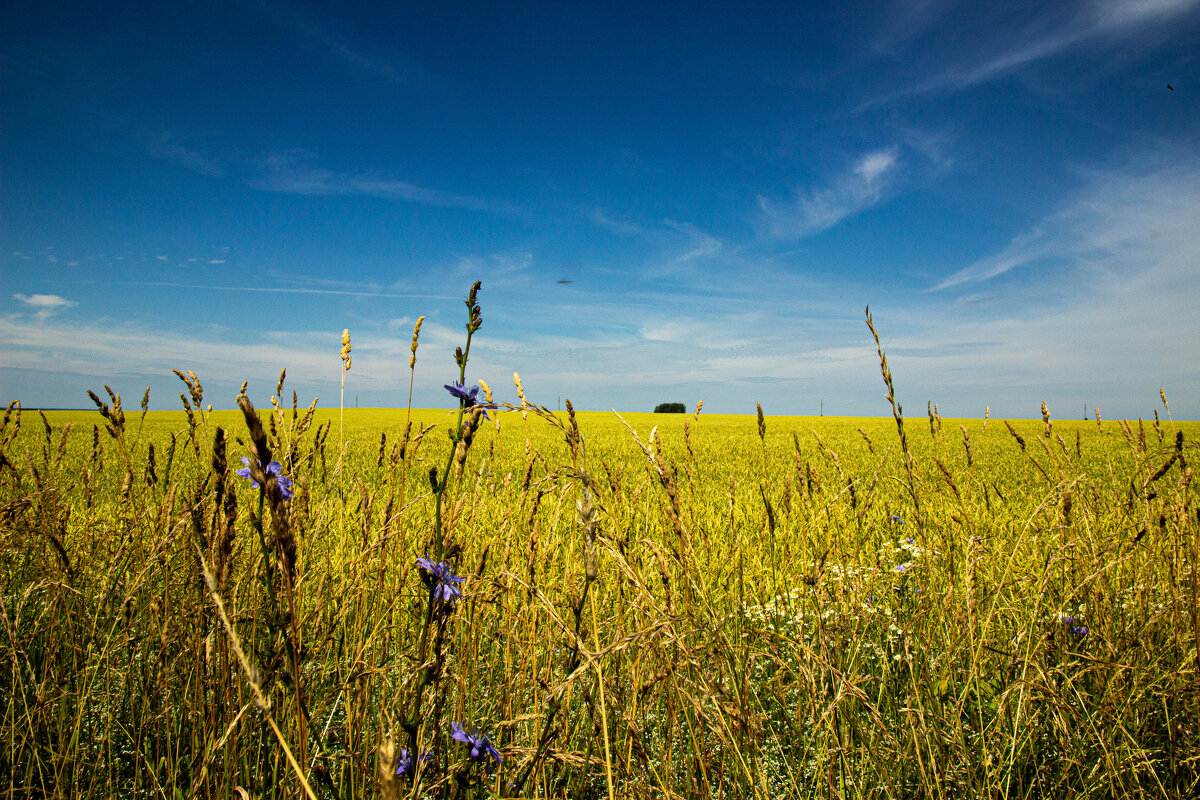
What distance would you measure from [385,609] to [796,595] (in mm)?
1944

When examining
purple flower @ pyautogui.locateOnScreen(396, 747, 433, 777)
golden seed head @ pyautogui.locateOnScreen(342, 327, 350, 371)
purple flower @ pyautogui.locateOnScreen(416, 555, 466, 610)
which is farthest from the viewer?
golden seed head @ pyautogui.locateOnScreen(342, 327, 350, 371)

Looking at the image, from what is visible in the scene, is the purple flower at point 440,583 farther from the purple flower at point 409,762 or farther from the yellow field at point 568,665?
the purple flower at point 409,762

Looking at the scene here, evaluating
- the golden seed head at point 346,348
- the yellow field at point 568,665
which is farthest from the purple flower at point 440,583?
the golden seed head at point 346,348

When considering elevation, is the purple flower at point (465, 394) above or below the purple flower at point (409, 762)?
above

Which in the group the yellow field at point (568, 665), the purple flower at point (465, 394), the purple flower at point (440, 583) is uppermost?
the purple flower at point (465, 394)

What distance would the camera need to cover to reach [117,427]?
6.88 feet

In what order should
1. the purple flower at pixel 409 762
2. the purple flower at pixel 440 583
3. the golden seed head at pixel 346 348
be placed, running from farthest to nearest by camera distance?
the golden seed head at pixel 346 348, the purple flower at pixel 409 762, the purple flower at pixel 440 583

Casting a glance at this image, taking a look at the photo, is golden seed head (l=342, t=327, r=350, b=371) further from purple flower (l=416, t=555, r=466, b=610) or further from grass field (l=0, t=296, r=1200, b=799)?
purple flower (l=416, t=555, r=466, b=610)

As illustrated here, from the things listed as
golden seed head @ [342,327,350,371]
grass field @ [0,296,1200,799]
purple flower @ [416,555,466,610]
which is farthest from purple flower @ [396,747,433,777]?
golden seed head @ [342,327,350,371]

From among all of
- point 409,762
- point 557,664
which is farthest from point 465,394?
point 557,664

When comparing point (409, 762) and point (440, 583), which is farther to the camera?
point (409, 762)

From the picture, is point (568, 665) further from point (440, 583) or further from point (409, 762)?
point (440, 583)

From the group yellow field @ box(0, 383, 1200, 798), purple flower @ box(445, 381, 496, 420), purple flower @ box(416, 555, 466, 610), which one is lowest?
yellow field @ box(0, 383, 1200, 798)

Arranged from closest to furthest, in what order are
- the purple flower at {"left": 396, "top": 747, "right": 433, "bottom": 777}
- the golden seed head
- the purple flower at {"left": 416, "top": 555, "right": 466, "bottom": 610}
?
the purple flower at {"left": 416, "top": 555, "right": 466, "bottom": 610} → the purple flower at {"left": 396, "top": 747, "right": 433, "bottom": 777} → the golden seed head
